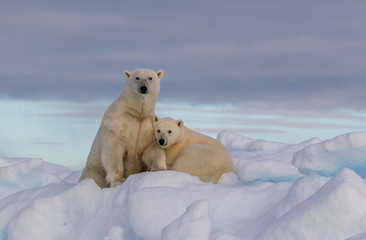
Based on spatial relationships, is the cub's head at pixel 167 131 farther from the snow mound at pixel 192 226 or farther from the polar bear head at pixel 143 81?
the snow mound at pixel 192 226

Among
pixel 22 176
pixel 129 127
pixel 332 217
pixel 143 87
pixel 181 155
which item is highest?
pixel 143 87

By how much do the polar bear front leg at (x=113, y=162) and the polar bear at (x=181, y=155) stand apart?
14.3 inches

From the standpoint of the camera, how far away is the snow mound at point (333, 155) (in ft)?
18.2

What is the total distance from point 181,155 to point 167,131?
0.43 metres

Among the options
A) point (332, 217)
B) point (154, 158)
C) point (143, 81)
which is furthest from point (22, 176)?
point (332, 217)

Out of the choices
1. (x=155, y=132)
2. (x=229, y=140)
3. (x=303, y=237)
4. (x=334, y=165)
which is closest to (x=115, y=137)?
(x=155, y=132)

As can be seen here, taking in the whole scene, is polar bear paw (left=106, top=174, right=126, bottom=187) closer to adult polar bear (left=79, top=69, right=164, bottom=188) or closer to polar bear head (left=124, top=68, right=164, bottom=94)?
adult polar bear (left=79, top=69, right=164, bottom=188)

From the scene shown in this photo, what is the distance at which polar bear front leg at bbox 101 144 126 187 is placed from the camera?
658 centimetres

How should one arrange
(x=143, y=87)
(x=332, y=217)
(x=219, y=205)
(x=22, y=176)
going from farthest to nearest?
(x=22, y=176) < (x=143, y=87) < (x=219, y=205) < (x=332, y=217)

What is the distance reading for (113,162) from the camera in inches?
260

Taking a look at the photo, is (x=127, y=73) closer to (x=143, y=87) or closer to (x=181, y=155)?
(x=143, y=87)

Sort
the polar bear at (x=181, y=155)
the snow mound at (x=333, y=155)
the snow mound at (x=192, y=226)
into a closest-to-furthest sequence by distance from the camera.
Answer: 1. the snow mound at (x=192, y=226)
2. the snow mound at (x=333, y=155)
3. the polar bear at (x=181, y=155)

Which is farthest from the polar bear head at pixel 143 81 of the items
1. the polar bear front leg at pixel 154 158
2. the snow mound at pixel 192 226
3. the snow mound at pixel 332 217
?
the snow mound at pixel 332 217

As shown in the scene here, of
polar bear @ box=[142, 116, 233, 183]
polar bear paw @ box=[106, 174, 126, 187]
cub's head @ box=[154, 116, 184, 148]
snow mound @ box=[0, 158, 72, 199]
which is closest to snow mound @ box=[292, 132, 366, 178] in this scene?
polar bear @ box=[142, 116, 233, 183]
